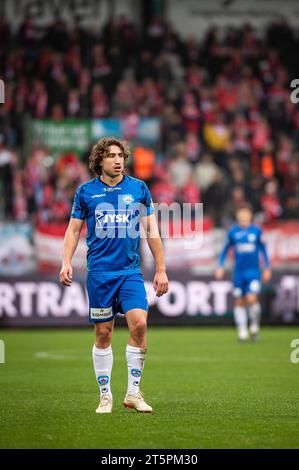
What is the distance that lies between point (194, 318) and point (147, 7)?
1193 centimetres

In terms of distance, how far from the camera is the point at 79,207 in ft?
30.5

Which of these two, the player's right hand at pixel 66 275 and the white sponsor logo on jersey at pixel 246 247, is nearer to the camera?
the player's right hand at pixel 66 275

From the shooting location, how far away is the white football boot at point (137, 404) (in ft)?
30.0

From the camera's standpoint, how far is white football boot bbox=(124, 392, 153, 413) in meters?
9.16

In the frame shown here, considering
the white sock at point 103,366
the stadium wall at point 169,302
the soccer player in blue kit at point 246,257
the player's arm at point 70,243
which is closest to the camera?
the player's arm at point 70,243

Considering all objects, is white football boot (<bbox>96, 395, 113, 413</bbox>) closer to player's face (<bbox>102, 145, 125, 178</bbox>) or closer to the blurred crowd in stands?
player's face (<bbox>102, 145, 125, 178</bbox>)

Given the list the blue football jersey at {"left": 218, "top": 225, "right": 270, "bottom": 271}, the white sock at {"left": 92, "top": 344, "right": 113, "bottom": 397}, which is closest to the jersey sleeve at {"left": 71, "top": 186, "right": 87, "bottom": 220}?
the white sock at {"left": 92, "top": 344, "right": 113, "bottom": 397}

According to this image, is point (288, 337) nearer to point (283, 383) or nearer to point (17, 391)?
point (283, 383)

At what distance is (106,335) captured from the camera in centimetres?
914

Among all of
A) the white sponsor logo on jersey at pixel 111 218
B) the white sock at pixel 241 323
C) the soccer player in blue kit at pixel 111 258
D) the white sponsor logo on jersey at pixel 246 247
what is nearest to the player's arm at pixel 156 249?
the soccer player in blue kit at pixel 111 258

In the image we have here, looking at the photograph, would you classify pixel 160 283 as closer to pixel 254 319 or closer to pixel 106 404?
pixel 106 404

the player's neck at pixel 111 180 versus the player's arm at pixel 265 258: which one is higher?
the player's neck at pixel 111 180

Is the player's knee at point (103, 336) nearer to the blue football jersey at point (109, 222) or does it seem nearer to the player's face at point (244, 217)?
the blue football jersey at point (109, 222)
